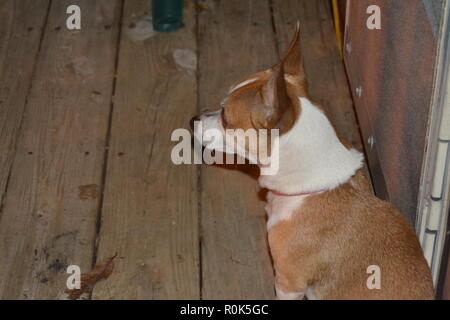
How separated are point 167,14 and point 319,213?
70.2 inches

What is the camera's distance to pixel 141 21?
402 centimetres

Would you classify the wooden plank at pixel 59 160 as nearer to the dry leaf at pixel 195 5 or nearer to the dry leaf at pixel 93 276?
the dry leaf at pixel 93 276

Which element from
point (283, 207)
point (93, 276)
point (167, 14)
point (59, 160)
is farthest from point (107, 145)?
point (283, 207)

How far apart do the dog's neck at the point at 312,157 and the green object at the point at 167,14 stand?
1628 millimetres

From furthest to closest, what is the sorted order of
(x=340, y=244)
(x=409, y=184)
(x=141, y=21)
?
(x=141, y=21)
(x=409, y=184)
(x=340, y=244)

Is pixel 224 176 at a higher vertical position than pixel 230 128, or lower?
Answer: lower

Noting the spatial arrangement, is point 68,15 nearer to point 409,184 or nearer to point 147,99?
point 147,99

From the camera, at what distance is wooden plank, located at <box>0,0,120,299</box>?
2869 millimetres

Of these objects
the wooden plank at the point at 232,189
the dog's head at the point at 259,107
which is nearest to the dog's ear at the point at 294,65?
the dog's head at the point at 259,107

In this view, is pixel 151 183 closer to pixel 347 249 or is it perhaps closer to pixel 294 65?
pixel 294 65

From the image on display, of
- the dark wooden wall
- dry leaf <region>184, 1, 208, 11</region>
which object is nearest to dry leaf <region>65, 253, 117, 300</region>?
the dark wooden wall

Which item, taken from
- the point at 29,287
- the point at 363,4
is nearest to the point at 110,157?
the point at 29,287

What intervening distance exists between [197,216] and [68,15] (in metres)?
1.53

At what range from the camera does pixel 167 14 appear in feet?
12.8
